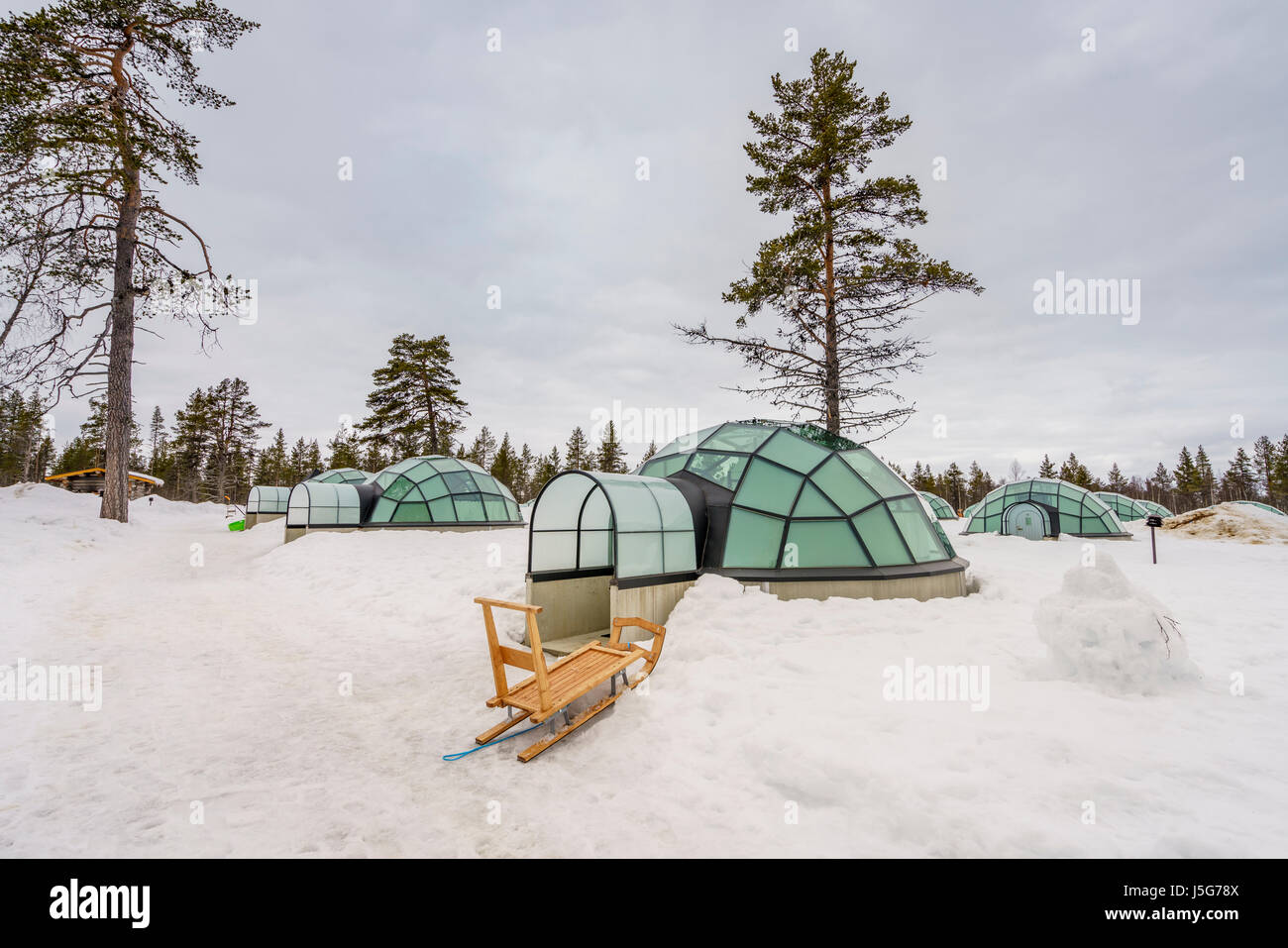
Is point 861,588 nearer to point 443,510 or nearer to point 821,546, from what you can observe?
point 821,546

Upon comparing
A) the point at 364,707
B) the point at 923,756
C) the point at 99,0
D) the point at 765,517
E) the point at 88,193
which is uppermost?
the point at 99,0

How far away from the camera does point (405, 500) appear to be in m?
20.5

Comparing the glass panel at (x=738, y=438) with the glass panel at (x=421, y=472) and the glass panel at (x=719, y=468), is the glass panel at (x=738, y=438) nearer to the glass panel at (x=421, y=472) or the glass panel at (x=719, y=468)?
the glass panel at (x=719, y=468)

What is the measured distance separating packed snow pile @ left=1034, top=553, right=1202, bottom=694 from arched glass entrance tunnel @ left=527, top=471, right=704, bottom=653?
4.66 meters

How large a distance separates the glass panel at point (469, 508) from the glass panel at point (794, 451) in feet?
50.0

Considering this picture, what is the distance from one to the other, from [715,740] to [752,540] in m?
4.36

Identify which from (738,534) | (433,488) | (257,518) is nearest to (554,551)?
(738,534)

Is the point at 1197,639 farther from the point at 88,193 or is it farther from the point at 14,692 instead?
the point at 88,193

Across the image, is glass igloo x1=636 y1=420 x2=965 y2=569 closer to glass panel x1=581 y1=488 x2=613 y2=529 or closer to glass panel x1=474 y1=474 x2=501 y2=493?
glass panel x1=581 y1=488 x2=613 y2=529

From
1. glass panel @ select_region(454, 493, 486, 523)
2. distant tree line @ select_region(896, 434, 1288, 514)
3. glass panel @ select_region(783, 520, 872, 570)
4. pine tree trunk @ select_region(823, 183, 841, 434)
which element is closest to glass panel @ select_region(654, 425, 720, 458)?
glass panel @ select_region(783, 520, 872, 570)

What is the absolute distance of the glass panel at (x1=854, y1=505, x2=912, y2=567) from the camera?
8.70 meters

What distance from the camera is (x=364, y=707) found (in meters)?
5.69

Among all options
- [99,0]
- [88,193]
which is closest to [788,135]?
[99,0]
